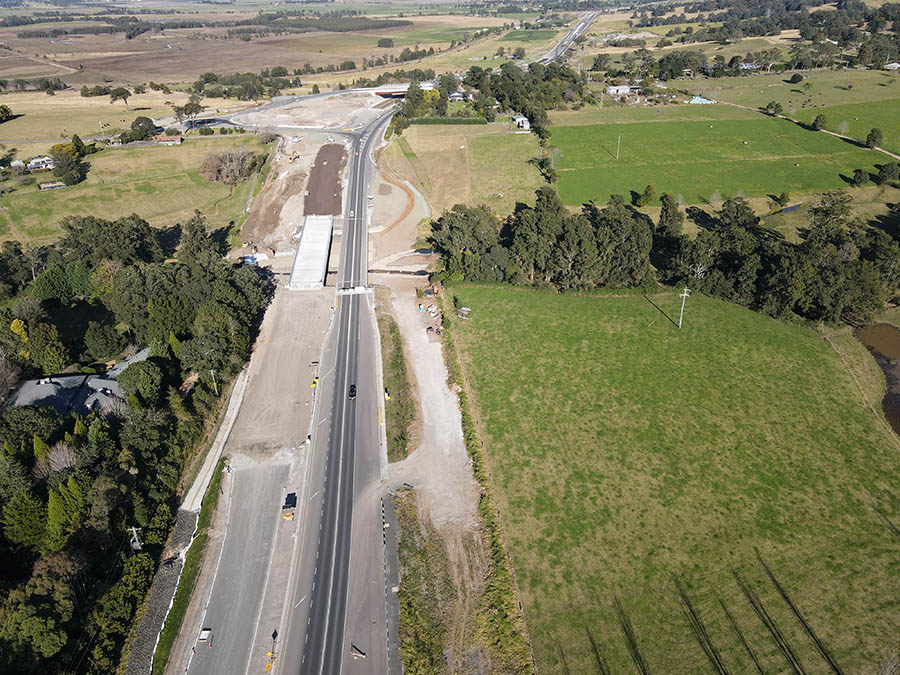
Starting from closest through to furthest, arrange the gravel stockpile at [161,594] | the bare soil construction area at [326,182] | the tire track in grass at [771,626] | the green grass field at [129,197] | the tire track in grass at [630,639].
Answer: the tire track in grass at [771,626], the tire track in grass at [630,639], the gravel stockpile at [161,594], the green grass field at [129,197], the bare soil construction area at [326,182]

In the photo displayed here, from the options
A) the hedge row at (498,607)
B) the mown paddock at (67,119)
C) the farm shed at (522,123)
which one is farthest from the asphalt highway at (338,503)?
the mown paddock at (67,119)

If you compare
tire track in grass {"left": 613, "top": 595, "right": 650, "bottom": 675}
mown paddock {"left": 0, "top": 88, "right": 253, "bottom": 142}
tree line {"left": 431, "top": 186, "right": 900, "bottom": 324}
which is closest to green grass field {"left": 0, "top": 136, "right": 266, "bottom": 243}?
mown paddock {"left": 0, "top": 88, "right": 253, "bottom": 142}

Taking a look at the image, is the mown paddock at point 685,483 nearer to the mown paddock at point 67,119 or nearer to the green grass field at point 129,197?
the green grass field at point 129,197

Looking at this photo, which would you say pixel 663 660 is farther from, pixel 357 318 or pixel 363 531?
pixel 357 318

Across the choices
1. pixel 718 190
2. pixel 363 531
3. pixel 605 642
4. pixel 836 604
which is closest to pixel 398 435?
pixel 363 531

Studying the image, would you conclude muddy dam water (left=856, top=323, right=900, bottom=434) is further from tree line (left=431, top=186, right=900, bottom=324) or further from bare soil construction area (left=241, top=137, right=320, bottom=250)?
bare soil construction area (left=241, top=137, right=320, bottom=250)

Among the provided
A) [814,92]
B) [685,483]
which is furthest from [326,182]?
[814,92]

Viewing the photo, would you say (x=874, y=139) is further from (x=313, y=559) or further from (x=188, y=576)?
(x=188, y=576)
